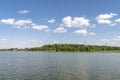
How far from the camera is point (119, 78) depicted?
181 ft

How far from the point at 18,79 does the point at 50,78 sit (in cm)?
875

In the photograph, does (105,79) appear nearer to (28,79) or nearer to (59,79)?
(59,79)

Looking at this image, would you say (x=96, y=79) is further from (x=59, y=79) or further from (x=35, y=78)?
(x=35, y=78)

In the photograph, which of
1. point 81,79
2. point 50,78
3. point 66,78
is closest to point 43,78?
point 50,78

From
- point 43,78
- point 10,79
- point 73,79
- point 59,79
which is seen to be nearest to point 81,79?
point 73,79

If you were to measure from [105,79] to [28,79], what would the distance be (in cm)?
2105

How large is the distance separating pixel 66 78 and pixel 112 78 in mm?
12964

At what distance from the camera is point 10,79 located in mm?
53500

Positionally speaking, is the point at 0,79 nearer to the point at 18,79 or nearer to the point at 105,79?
the point at 18,79

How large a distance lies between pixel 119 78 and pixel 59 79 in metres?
16.7

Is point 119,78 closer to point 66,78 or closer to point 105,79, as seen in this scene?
point 105,79

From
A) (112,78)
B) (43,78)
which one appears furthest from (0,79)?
(112,78)

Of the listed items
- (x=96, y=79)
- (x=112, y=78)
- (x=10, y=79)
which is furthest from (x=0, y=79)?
(x=112, y=78)

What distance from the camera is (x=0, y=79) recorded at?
53.2m
